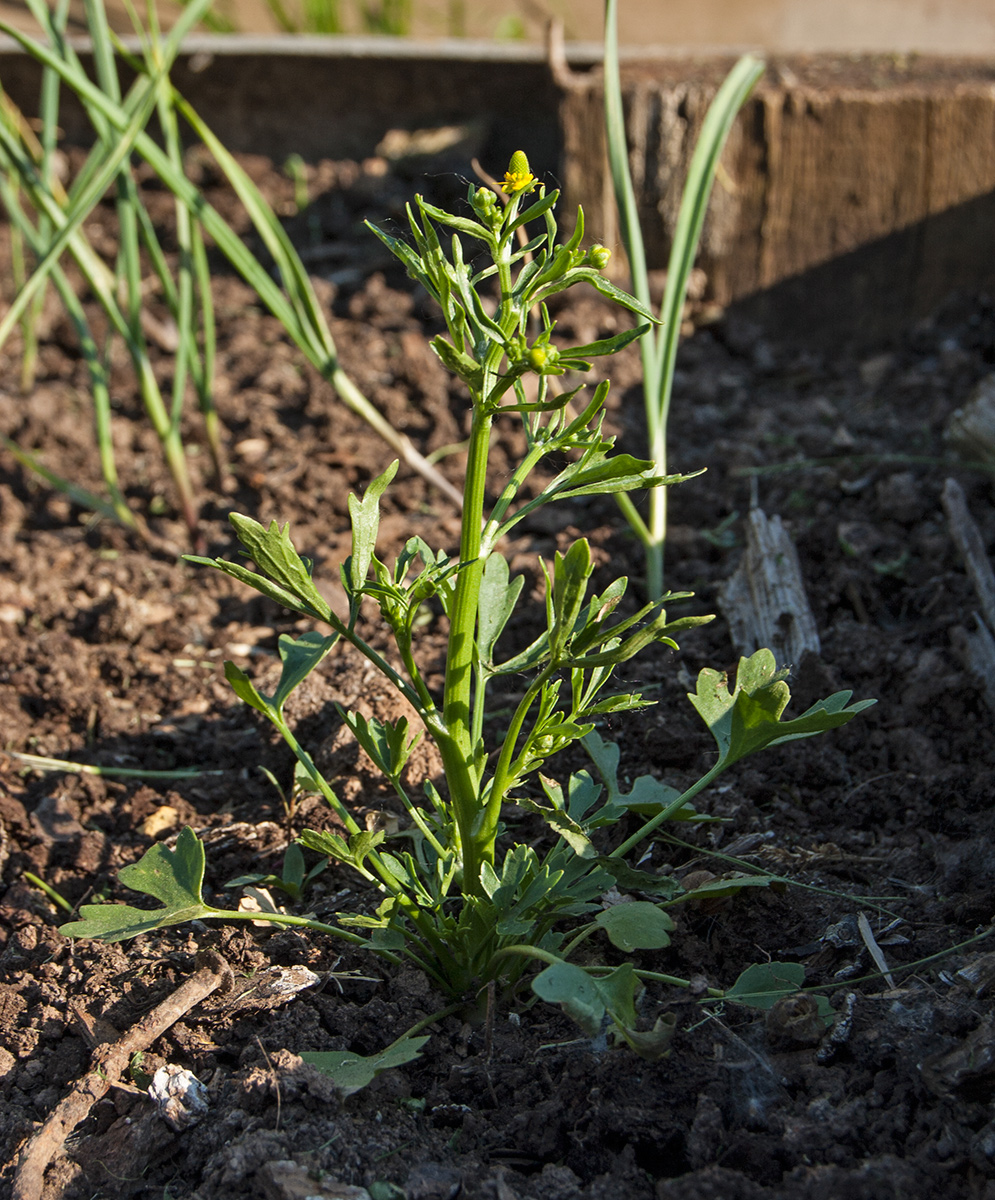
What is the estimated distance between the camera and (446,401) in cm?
213

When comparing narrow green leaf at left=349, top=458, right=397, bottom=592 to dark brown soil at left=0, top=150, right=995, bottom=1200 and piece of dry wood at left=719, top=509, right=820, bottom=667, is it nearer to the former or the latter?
dark brown soil at left=0, top=150, right=995, bottom=1200

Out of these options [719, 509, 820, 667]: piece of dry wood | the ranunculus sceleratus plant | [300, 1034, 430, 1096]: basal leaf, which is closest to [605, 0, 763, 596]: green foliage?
[719, 509, 820, 667]: piece of dry wood

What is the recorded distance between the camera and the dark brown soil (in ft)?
2.81

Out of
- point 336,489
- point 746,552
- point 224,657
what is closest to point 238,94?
point 336,489

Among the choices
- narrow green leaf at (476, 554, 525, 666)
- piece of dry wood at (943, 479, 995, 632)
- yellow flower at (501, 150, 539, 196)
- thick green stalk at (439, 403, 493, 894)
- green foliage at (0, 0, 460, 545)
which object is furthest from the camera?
green foliage at (0, 0, 460, 545)

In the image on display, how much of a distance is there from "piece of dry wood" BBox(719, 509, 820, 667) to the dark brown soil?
0.04 m

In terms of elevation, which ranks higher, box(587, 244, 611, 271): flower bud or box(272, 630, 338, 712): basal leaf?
box(587, 244, 611, 271): flower bud

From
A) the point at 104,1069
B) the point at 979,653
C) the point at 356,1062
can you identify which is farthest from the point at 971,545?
the point at 104,1069

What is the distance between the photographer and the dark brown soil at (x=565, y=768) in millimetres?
858

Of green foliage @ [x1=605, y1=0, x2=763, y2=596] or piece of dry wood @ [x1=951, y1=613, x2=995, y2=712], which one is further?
green foliage @ [x1=605, y1=0, x2=763, y2=596]

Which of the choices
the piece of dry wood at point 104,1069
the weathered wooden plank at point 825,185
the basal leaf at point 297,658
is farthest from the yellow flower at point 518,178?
the weathered wooden plank at point 825,185

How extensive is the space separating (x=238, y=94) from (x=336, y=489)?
4.99ft

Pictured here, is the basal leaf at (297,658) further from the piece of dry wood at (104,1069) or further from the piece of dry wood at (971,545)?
the piece of dry wood at (971,545)

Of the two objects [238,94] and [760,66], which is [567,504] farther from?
[238,94]
